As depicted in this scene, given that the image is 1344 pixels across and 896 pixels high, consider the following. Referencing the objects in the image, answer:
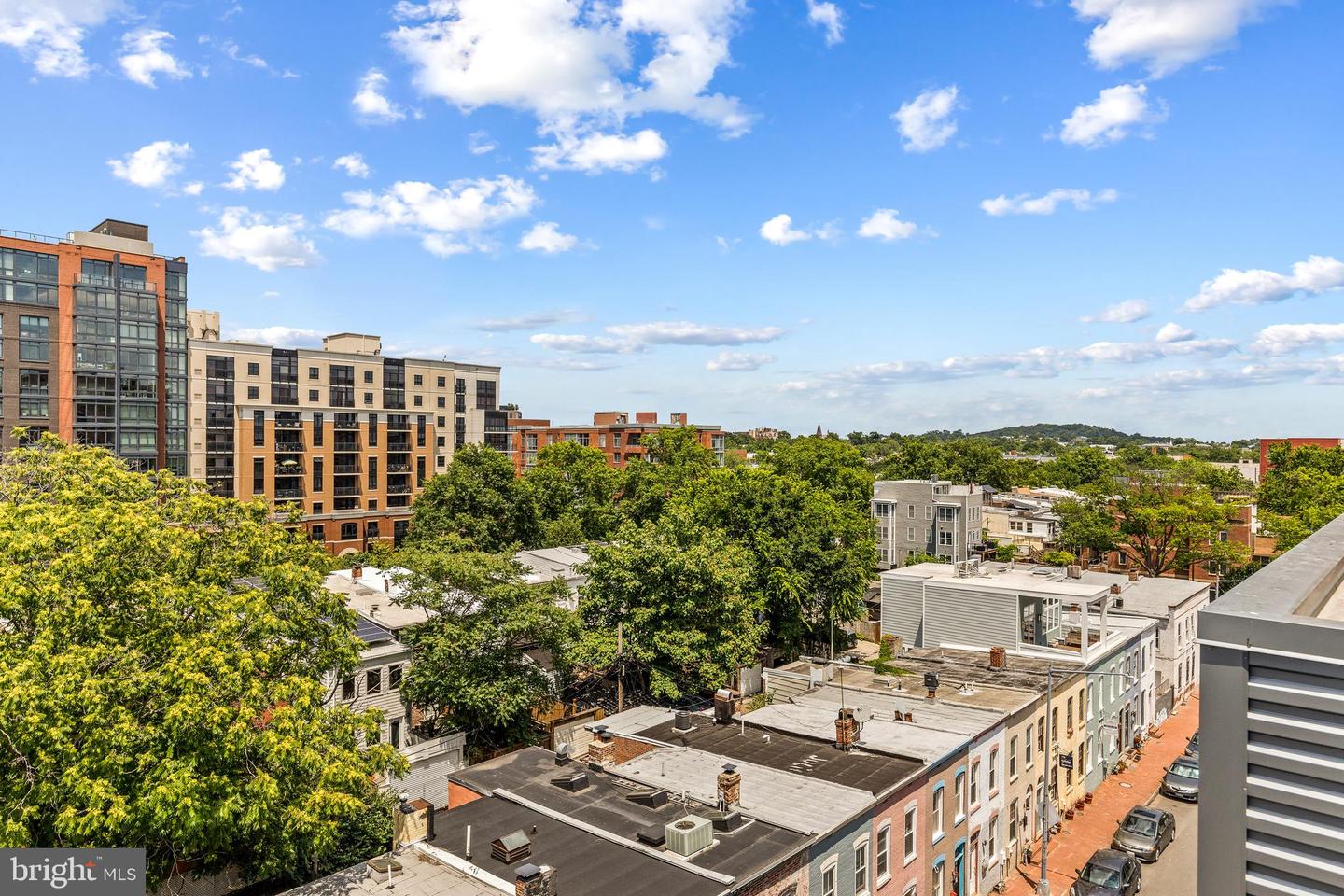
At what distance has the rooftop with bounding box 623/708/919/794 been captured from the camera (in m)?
21.0

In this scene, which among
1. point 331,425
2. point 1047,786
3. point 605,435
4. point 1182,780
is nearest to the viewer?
point 1047,786

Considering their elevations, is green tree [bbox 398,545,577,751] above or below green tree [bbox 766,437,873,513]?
below

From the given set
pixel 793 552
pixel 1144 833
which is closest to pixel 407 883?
pixel 1144 833

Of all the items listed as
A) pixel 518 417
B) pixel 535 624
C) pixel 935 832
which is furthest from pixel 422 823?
pixel 518 417

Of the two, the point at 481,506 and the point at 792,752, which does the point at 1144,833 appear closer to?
the point at 792,752

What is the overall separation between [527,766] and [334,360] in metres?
66.9

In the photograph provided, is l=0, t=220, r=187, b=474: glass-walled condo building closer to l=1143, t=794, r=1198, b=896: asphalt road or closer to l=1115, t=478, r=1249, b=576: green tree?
l=1143, t=794, r=1198, b=896: asphalt road

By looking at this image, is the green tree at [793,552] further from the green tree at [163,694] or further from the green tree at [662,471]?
the green tree at [163,694]

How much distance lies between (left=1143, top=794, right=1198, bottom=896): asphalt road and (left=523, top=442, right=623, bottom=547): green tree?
125ft

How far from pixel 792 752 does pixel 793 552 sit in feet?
63.2

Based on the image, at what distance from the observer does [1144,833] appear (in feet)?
92.6

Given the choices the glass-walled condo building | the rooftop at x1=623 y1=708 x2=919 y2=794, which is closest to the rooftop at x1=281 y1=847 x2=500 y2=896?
the rooftop at x1=623 y1=708 x2=919 y2=794

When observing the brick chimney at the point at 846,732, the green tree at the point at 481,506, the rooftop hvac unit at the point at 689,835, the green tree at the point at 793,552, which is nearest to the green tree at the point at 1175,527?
the green tree at the point at 793,552

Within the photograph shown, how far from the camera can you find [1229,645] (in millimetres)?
6602
